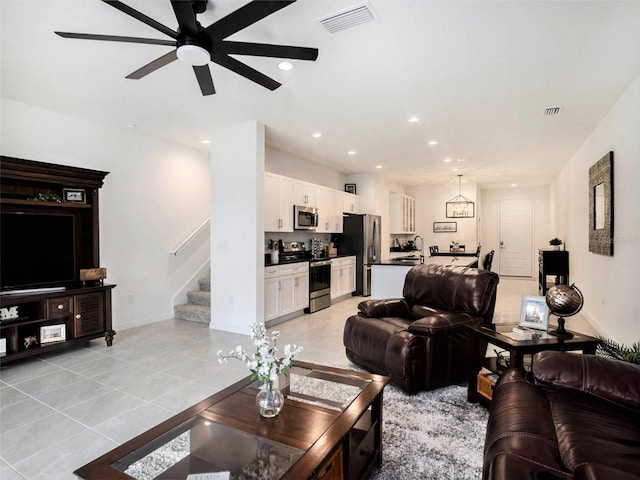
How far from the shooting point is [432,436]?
2166mm

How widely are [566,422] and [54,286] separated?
4591mm

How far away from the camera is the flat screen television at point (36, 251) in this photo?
11.4 feet

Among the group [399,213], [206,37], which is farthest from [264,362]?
[399,213]

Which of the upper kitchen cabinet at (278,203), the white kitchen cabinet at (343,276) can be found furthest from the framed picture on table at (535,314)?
the white kitchen cabinet at (343,276)

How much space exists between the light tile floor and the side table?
1254mm

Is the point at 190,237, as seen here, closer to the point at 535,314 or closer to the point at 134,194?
the point at 134,194

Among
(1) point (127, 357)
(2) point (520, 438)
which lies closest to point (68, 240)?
(1) point (127, 357)

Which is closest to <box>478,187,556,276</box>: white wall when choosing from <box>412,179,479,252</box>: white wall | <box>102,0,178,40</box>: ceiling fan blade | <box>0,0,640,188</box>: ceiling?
<box>412,179,479,252</box>: white wall

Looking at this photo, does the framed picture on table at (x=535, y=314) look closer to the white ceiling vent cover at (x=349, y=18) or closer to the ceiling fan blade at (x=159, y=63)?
the white ceiling vent cover at (x=349, y=18)

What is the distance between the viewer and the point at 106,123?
177 inches

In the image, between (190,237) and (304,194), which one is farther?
(304,194)

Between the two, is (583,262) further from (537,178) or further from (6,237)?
(6,237)

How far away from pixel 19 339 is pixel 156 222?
225 cm

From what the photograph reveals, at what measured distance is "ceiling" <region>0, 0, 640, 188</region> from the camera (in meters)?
2.29
